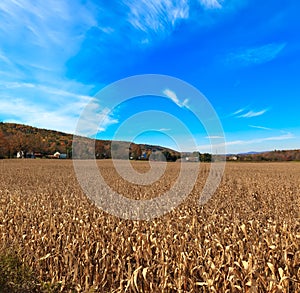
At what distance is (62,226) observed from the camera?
240 inches

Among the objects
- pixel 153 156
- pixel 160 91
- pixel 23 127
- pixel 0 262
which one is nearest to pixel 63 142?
pixel 23 127

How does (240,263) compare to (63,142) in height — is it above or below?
below

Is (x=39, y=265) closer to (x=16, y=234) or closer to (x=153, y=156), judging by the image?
(x=16, y=234)

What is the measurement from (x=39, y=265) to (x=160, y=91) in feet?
27.6

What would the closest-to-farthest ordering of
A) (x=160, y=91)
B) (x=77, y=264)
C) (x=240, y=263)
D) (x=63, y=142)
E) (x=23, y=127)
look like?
(x=240, y=263)
(x=77, y=264)
(x=160, y=91)
(x=63, y=142)
(x=23, y=127)

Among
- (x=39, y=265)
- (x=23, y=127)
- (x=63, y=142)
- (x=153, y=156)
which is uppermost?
(x=23, y=127)

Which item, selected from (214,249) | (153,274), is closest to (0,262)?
(153,274)

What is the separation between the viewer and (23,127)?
105250mm

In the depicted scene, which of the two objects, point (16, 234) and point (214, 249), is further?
point (16, 234)

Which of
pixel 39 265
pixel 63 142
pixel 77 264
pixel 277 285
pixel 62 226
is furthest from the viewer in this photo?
pixel 63 142

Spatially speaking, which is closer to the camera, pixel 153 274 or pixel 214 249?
pixel 153 274

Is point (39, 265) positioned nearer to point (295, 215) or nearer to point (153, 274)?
point (153, 274)

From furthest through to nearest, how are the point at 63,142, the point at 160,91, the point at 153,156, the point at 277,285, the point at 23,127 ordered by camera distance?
1. the point at 23,127
2. the point at 63,142
3. the point at 153,156
4. the point at 160,91
5. the point at 277,285

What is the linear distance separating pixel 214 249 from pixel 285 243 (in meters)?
1.17
